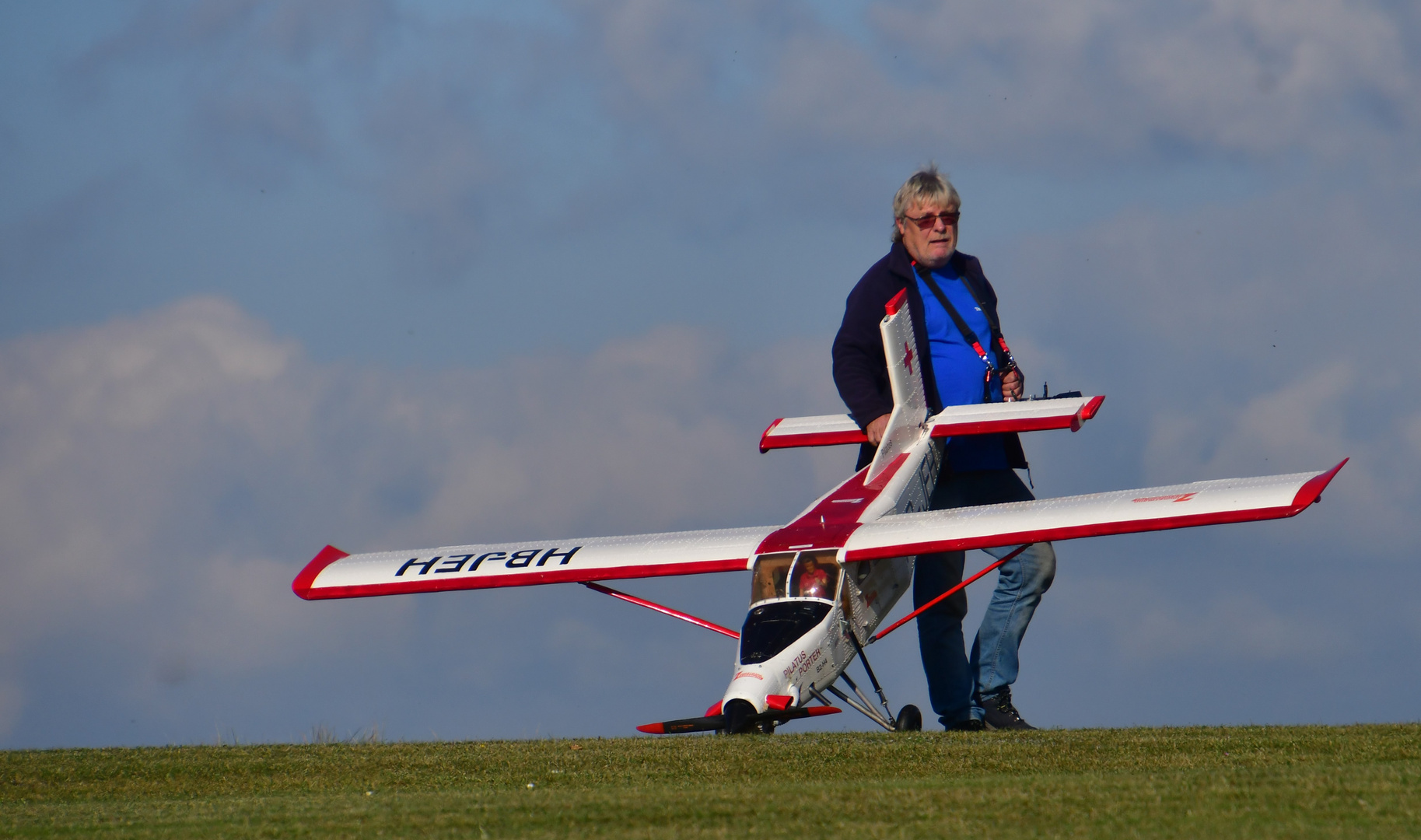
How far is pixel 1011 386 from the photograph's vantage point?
1072cm

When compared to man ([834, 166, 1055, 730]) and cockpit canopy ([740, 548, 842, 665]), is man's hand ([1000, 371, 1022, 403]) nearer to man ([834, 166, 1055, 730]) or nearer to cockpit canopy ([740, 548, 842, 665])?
man ([834, 166, 1055, 730])

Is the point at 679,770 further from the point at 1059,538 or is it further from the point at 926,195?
the point at 926,195

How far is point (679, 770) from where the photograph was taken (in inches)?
252

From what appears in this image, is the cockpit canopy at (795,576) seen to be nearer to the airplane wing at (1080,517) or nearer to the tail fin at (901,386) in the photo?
the airplane wing at (1080,517)

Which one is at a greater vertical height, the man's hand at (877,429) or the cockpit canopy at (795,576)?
the man's hand at (877,429)

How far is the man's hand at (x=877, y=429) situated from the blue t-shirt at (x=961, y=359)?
2.22 feet

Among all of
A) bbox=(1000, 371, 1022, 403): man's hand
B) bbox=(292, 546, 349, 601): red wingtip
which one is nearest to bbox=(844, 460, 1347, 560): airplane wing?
bbox=(1000, 371, 1022, 403): man's hand

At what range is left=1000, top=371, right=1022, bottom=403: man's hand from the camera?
35.1 feet

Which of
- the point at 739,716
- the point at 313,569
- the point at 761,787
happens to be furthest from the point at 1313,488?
the point at 313,569

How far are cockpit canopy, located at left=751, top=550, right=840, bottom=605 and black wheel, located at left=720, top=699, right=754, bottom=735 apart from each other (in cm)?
102

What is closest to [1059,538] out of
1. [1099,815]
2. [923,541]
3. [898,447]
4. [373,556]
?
[923,541]

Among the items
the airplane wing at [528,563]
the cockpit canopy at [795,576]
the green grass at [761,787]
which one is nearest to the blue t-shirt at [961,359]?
the airplane wing at [528,563]

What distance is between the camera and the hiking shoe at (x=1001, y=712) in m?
9.16

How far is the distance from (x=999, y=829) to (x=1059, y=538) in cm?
489
